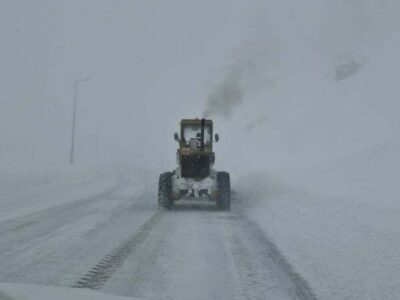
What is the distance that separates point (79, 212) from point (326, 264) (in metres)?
8.71

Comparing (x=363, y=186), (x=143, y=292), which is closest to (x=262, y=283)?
(x=143, y=292)

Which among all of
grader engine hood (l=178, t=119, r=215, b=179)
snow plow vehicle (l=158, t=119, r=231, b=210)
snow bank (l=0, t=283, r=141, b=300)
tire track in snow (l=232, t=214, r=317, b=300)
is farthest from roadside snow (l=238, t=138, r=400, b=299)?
snow bank (l=0, t=283, r=141, b=300)

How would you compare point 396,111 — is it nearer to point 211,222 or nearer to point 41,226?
point 211,222

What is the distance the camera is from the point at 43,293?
247 inches

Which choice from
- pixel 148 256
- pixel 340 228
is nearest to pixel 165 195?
pixel 340 228

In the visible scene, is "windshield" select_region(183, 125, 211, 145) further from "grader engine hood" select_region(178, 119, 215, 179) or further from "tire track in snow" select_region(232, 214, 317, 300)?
"tire track in snow" select_region(232, 214, 317, 300)

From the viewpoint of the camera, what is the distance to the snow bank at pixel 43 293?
19.5 feet

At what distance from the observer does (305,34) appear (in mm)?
92875

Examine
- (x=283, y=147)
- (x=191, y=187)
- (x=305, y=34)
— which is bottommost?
(x=191, y=187)

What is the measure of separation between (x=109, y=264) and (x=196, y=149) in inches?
428

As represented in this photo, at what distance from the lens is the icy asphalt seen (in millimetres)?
7660

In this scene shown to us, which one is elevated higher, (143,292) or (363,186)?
(363,186)

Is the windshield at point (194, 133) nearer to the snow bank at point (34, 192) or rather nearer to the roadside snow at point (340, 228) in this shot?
the roadside snow at point (340, 228)

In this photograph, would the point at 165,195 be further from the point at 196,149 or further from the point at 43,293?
the point at 43,293
